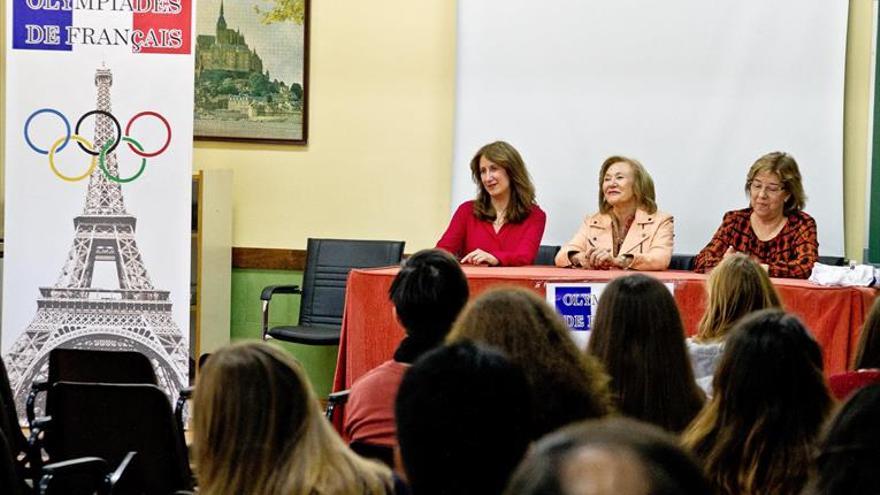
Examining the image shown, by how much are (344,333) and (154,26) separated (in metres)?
1.95

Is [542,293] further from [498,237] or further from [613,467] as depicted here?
[613,467]

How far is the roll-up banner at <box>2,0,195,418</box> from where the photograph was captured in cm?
638

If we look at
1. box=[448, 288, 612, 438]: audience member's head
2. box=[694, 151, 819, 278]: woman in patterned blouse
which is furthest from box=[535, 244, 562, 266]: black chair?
box=[448, 288, 612, 438]: audience member's head

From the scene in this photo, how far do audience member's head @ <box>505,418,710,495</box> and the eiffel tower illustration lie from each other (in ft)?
18.7

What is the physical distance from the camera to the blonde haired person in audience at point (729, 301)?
3.65 meters

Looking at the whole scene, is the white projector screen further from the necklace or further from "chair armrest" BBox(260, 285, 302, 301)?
"chair armrest" BBox(260, 285, 302, 301)

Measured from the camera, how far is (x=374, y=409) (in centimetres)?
308

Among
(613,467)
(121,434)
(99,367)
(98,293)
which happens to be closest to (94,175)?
(98,293)

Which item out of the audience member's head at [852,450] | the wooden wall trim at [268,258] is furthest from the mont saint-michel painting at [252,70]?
the audience member's head at [852,450]

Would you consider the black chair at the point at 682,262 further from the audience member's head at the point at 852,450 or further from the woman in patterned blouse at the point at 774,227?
the audience member's head at the point at 852,450

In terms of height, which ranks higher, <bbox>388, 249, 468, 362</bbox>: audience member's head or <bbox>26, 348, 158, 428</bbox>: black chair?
<bbox>388, 249, 468, 362</bbox>: audience member's head

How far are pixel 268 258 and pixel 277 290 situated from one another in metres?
0.50

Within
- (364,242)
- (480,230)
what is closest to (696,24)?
(480,230)

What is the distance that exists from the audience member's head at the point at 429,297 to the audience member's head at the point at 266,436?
130cm
